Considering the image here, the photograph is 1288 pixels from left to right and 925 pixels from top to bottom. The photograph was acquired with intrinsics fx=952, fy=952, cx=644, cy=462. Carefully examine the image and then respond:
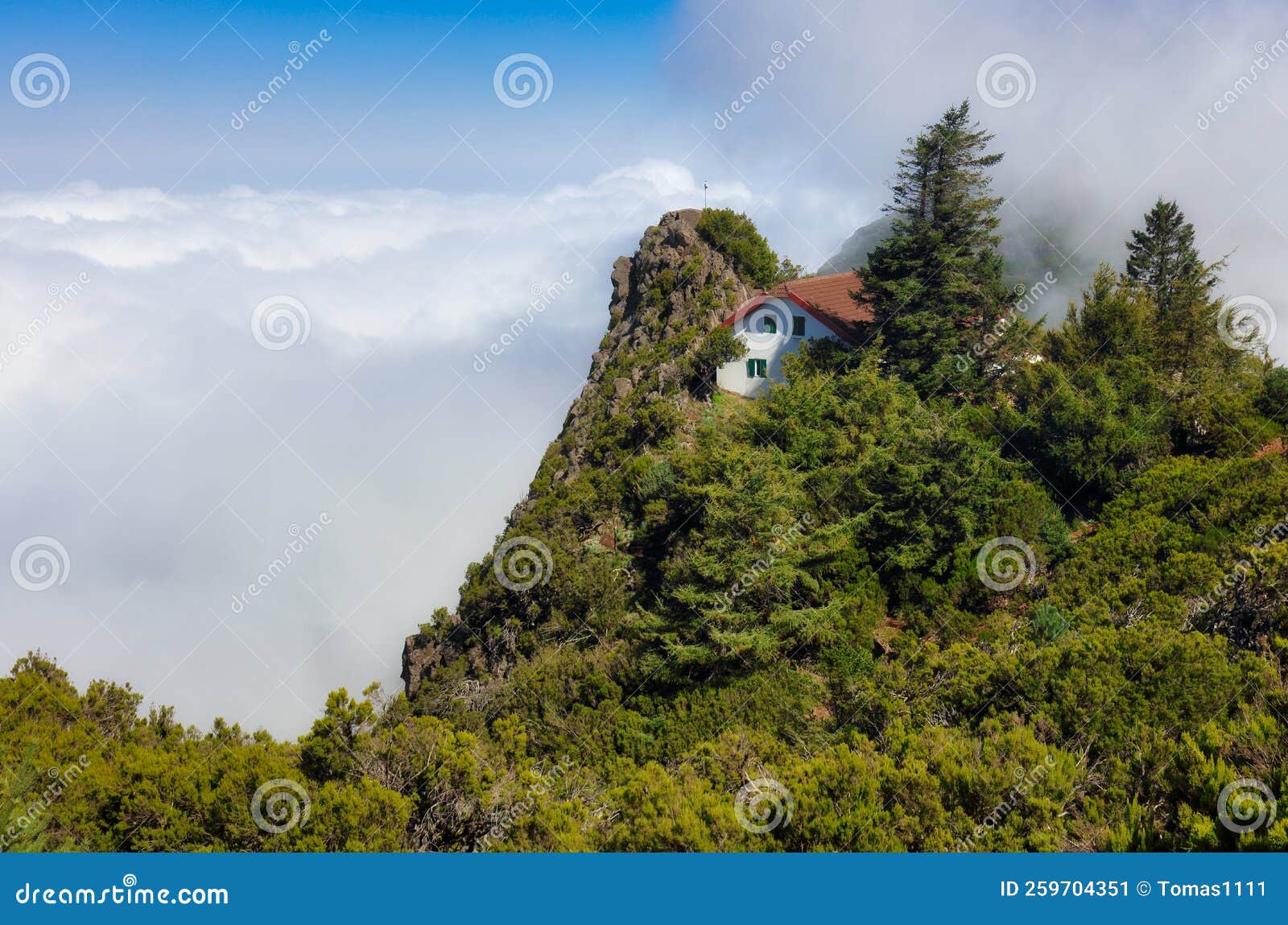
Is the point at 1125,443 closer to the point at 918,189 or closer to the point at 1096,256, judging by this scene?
the point at 918,189

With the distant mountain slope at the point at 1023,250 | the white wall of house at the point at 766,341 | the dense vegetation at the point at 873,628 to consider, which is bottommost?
the dense vegetation at the point at 873,628

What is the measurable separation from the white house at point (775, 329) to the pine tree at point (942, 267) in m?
2.85

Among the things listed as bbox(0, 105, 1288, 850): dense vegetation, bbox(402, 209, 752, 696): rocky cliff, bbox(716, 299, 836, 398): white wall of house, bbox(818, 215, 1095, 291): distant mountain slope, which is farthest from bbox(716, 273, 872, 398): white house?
bbox(818, 215, 1095, 291): distant mountain slope

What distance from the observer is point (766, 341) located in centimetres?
4812

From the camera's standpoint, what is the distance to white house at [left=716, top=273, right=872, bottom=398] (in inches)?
1868

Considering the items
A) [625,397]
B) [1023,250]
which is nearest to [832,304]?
[625,397]

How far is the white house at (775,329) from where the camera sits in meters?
47.4

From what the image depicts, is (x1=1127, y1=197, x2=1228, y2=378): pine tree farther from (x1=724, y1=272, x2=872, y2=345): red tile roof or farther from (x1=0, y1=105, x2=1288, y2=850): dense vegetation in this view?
(x1=724, y1=272, x2=872, y2=345): red tile roof

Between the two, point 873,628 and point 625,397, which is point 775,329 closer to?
point 625,397

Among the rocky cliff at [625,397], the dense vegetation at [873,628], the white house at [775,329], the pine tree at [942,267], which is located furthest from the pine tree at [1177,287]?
the rocky cliff at [625,397]

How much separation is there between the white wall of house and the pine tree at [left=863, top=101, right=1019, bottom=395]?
3962mm

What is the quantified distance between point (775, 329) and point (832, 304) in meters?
3.93

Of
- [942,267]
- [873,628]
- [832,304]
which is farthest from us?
[832,304]

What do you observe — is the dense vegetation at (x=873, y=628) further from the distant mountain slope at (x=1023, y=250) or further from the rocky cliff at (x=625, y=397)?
the distant mountain slope at (x=1023, y=250)
